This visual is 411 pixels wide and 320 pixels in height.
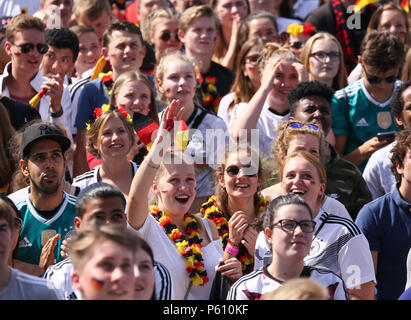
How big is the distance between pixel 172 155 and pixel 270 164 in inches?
51.2

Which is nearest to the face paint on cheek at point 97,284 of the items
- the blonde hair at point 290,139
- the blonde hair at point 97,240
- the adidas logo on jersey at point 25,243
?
the blonde hair at point 97,240

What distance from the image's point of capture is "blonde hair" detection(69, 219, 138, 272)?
4559 mm

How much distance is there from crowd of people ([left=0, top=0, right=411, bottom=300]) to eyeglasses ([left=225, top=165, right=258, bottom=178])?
0.04 feet

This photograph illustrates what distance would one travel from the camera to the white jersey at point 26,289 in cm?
485

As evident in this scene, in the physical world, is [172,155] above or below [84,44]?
below

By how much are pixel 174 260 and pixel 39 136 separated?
132cm

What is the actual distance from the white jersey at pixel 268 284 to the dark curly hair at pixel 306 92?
250cm

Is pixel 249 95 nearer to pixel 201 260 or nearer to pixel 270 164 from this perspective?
pixel 270 164

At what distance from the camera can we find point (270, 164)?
24.0ft

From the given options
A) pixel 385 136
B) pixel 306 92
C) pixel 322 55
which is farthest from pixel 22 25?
pixel 385 136
